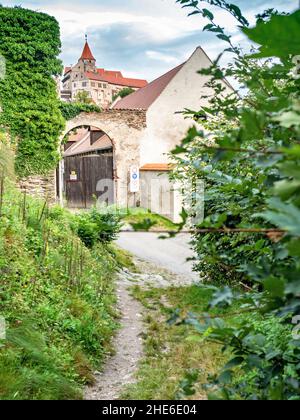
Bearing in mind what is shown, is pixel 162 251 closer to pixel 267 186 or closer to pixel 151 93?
pixel 151 93

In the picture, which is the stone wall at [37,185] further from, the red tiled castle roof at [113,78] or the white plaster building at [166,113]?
the red tiled castle roof at [113,78]

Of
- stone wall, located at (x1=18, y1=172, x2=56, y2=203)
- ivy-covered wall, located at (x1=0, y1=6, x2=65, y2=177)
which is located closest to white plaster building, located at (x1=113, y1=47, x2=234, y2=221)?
ivy-covered wall, located at (x1=0, y1=6, x2=65, y2=177)

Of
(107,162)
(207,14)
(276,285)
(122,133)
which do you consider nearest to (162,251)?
(122,133)

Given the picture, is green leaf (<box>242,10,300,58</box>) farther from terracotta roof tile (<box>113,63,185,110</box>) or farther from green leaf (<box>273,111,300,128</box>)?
terracotta roof tile (<box>113,63,185,110</box>)

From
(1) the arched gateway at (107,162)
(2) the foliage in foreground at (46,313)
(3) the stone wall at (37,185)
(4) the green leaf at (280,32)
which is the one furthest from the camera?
(1) the arched gateway at (107,162)

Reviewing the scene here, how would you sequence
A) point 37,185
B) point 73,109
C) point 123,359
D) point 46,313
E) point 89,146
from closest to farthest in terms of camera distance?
point 46,313
point 123,359
point 37,185
point 73,109
point 89,146

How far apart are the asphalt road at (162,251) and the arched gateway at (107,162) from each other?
12.4 feet

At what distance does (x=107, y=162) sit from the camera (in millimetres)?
17484

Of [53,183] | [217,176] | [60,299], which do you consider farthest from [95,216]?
[217,176]

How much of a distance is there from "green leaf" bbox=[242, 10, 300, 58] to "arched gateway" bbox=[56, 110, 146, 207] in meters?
15.3

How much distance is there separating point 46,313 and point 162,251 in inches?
297

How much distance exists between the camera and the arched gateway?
16453 millimetres

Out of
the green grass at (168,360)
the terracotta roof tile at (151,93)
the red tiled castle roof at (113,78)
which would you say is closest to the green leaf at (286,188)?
the green grass at (168,360)

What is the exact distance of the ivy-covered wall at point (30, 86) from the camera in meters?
13.7
